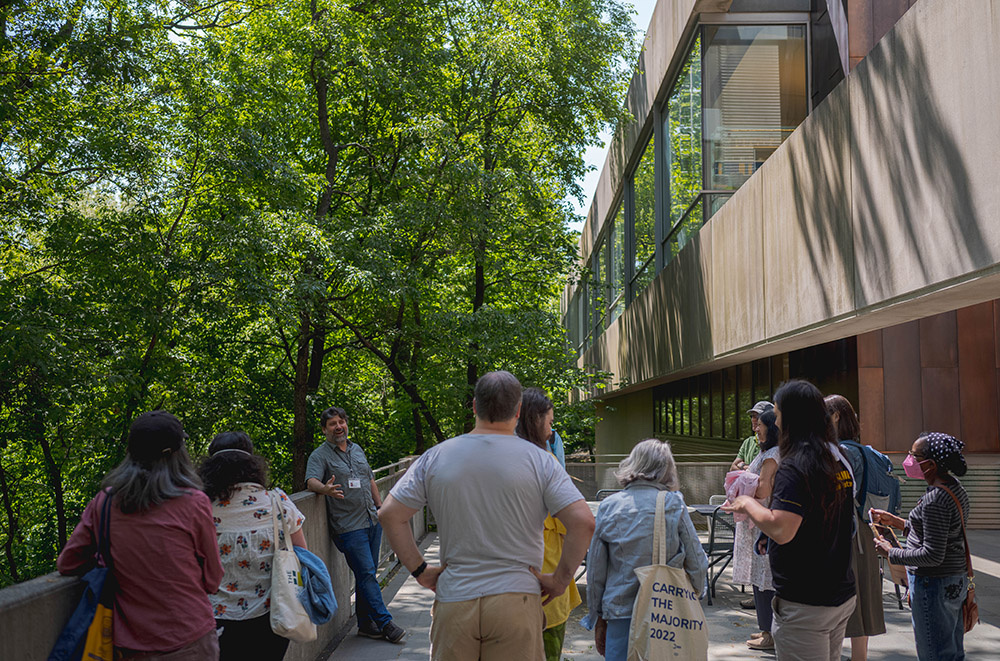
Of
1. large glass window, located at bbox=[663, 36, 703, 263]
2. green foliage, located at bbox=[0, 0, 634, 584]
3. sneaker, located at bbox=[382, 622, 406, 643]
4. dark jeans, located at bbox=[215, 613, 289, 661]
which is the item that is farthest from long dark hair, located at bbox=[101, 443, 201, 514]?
large glass window, located at bbox=[663, 36, 703, 263]

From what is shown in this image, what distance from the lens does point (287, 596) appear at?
4.36 meters

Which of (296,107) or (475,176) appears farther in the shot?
(296,107)

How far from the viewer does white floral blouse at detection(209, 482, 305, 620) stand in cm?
435

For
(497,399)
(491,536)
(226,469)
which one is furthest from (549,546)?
(226,469)

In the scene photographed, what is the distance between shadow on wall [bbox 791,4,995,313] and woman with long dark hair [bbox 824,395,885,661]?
1324 millimetres

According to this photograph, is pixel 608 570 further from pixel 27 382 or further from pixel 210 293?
pixel 210 293

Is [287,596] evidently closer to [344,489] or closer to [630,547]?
[630,547]

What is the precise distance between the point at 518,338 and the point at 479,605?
14.3m

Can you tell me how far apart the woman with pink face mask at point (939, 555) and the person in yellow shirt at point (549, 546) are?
179 centimetres

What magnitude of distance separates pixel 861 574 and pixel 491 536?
2911 mm

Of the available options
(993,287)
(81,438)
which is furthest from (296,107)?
(993,287)

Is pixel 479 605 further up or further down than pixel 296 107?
further down

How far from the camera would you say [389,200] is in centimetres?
1980

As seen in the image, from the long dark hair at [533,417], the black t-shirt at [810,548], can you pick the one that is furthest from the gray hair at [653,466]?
the black t-shirt at [810,548]
